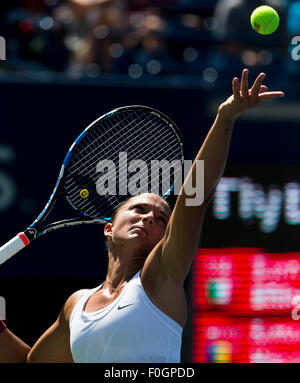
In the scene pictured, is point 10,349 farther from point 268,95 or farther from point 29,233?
point 268,95

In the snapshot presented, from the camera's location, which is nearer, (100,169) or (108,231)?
(108,231)

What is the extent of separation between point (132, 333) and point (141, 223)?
1.54 feet

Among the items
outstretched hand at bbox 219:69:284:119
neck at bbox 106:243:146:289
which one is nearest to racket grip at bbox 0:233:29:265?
neck at bbox 106:243:146:289

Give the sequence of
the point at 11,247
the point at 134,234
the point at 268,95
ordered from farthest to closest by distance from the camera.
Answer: the point at 11,247
the point at 134,234
the point at 268,95

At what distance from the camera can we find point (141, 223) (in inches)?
134

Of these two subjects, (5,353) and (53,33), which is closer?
(5,353)

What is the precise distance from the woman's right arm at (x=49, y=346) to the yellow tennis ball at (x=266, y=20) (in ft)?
4.18

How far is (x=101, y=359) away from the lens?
10.5 feet

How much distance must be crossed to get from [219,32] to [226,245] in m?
2.06

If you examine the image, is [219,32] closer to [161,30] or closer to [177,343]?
[161,30]

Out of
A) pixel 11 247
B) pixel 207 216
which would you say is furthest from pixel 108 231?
pixel 207 216

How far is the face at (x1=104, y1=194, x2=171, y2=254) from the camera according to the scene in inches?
134
